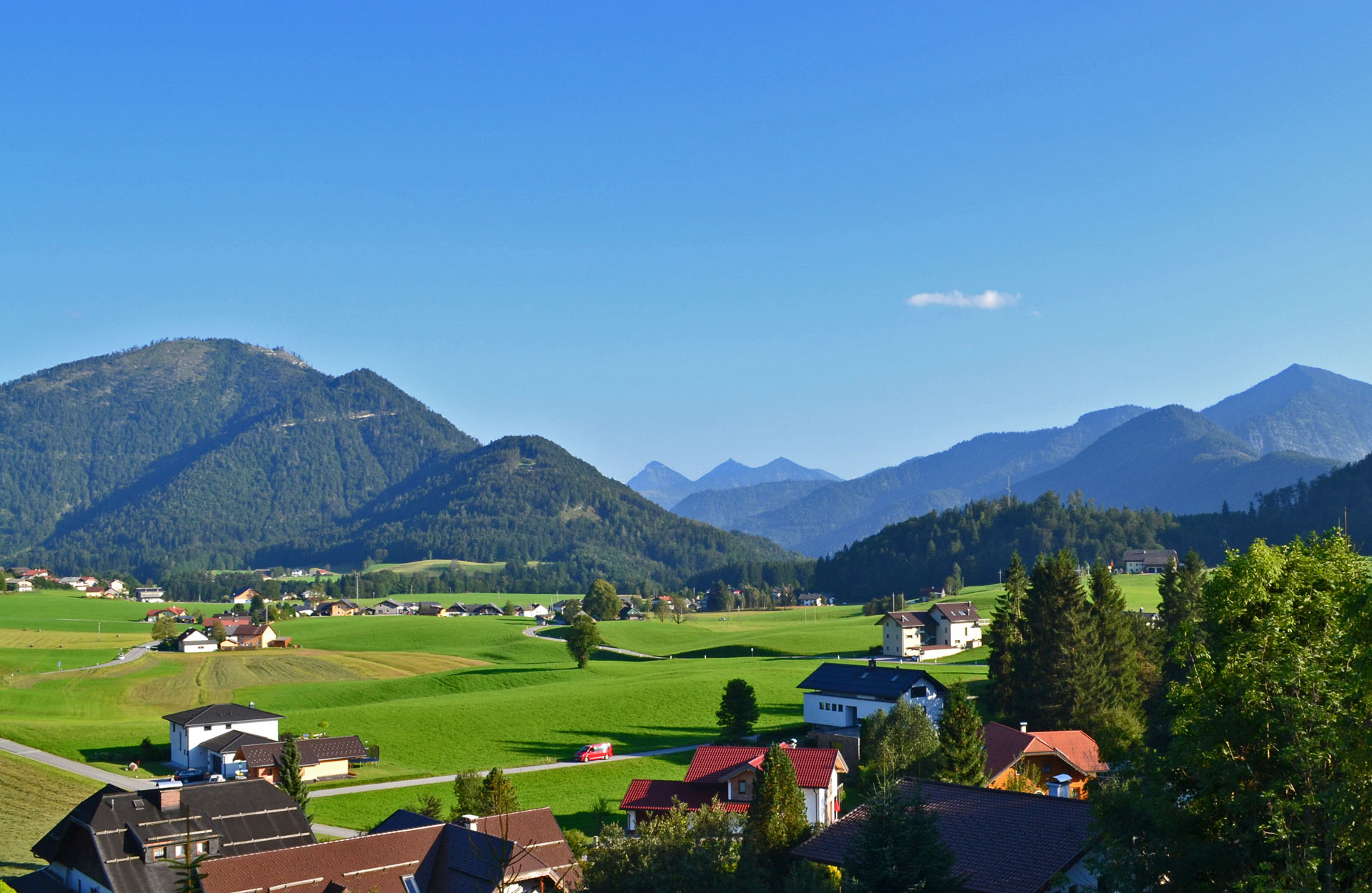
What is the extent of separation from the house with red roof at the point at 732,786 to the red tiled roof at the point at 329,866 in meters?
10.8

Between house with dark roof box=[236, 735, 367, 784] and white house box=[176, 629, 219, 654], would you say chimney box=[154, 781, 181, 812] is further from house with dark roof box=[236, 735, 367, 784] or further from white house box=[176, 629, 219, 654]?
white house box=[176, 629, 219, 654]

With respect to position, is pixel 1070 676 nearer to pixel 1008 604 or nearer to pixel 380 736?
pixel 1008 604

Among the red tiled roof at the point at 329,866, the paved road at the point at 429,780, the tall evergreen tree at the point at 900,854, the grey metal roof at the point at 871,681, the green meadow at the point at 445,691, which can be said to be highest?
the tall evergreen tree at the point at 900,854

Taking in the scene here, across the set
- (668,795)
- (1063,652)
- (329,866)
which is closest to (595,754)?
(668,795)

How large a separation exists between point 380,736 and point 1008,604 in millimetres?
41600

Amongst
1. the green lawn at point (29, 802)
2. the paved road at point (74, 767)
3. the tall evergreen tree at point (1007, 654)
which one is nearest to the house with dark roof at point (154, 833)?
the green lawn at point (29, 802)

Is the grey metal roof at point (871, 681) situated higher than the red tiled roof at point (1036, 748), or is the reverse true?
the grey metal roof at point (871, 681)

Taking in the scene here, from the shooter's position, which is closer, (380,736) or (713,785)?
(713,785)

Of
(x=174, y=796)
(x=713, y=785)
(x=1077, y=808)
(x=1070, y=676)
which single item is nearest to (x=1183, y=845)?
(x=1077, y=808)

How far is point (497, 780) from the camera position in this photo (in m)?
41.9

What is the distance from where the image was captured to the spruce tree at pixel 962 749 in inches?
1754

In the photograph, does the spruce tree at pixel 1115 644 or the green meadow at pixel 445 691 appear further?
the spruce tree at pixel 1115 644

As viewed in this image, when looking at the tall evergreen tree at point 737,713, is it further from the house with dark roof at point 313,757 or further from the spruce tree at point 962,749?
the house with dark roof at point 313,757

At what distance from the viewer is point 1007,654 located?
68.6 m
